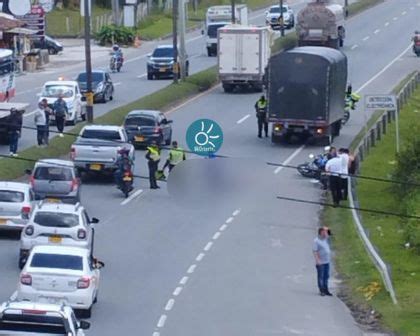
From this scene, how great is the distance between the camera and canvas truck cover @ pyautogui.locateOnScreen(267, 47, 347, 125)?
165 ft

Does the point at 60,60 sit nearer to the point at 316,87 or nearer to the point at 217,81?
the point at 217,81

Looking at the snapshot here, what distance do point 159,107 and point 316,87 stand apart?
11.2m

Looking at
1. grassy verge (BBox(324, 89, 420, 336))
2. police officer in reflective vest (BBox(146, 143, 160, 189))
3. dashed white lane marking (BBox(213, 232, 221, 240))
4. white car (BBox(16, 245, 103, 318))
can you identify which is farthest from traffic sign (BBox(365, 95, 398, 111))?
white car (BBox(16, 245, 103, 318))

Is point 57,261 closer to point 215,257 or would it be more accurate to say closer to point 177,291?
point 177,291

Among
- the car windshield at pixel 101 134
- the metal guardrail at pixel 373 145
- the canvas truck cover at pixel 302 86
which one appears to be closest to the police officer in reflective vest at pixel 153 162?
the car windshield at pixel 101 134

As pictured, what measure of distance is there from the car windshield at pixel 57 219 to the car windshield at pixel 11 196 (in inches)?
119

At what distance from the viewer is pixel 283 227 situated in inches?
1508

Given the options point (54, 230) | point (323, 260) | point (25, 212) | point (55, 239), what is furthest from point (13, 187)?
point (323, 260)

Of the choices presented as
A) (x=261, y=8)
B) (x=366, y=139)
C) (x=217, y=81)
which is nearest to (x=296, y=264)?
(x=366, y=139)

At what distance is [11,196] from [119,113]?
2077 cm

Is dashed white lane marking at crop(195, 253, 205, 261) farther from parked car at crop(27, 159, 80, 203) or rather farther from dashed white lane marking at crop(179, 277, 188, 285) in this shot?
parked car at crop(27, 159, 80, 203)

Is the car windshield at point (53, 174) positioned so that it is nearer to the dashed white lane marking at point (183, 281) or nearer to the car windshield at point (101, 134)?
the car windshield at point (101, 134)

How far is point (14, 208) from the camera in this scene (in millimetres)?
34969

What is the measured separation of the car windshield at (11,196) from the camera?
35.1m
